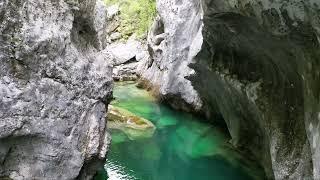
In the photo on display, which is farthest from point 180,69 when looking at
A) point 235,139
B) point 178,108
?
point 235,139

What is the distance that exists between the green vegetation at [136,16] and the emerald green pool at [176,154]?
1451 centimetres

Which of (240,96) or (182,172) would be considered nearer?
(240,96)

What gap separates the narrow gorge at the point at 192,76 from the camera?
918 cm

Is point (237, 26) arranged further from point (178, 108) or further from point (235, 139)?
point (178, 108)

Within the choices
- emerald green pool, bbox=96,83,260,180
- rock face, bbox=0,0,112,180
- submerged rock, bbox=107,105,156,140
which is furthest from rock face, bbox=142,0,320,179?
rock face, bbox=0,0,112,180

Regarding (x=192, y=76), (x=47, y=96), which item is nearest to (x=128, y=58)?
(x=192, y=76)

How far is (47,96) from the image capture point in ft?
36.3

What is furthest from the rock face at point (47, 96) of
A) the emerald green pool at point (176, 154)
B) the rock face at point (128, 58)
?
the rock face at point (128, 58)

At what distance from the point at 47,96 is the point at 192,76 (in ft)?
28.9

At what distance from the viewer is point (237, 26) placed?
1113 cm

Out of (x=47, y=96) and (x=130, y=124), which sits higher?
(x=47, y=96)

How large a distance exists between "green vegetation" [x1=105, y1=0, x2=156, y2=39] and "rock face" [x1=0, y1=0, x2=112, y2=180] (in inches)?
881

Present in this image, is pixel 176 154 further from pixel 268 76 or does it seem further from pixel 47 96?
pixel 47 96

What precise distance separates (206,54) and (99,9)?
3995mm
